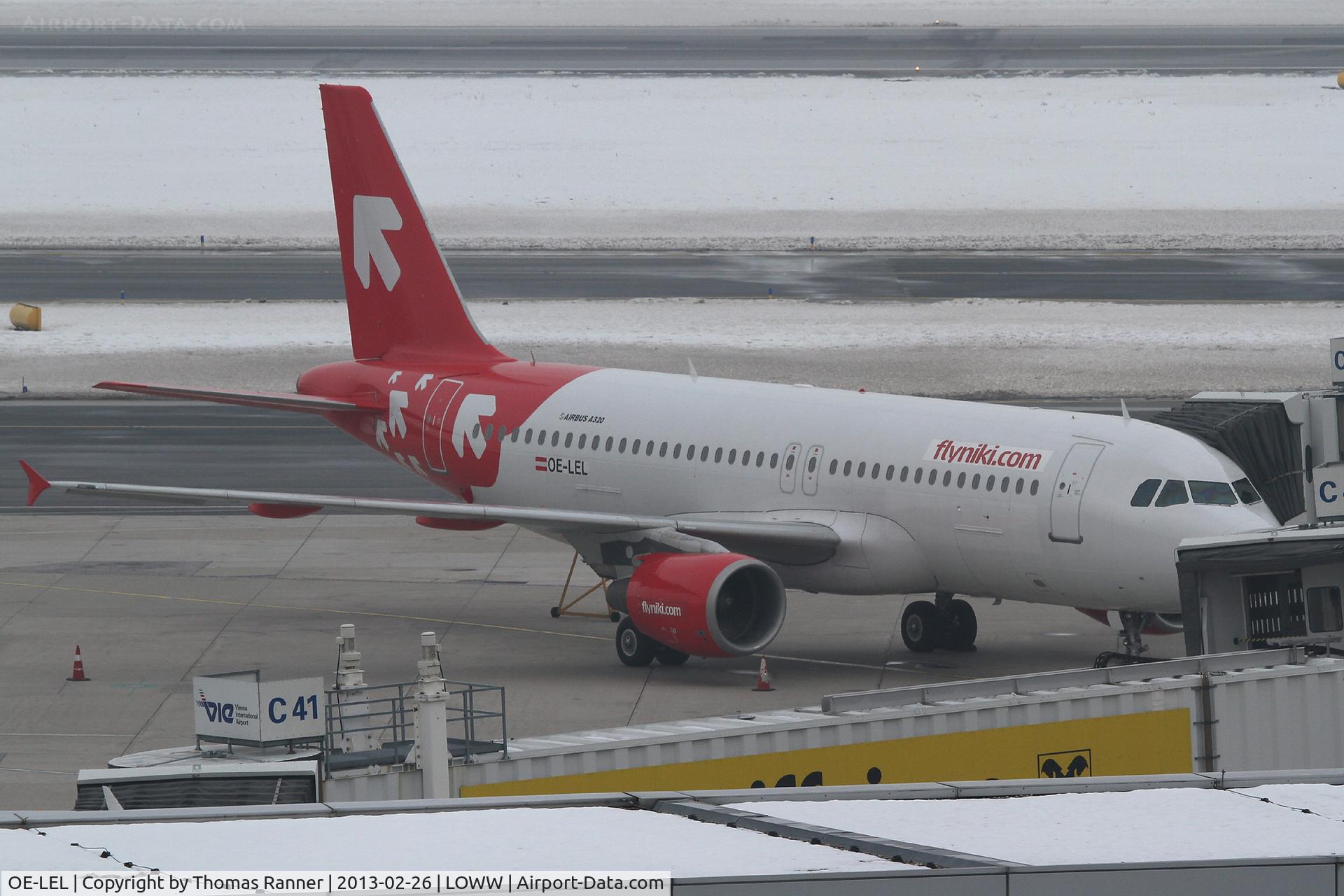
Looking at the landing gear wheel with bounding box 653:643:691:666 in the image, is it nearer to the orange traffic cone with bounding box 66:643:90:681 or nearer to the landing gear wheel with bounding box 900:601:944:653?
the landing gear wheel with bounding box 900:601:944:653

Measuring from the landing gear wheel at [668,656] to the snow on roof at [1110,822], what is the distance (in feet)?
56.1

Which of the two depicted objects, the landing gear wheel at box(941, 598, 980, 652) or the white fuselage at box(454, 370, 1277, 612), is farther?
the landing gear wheel at box(941, 598, 980, 652)

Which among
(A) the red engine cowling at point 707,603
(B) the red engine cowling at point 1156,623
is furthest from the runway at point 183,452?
(B) the red engine cowling at point 1156,623

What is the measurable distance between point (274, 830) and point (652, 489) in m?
21.5

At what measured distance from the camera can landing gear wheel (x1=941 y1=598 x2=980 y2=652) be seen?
3259 cm

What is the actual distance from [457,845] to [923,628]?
20620mm

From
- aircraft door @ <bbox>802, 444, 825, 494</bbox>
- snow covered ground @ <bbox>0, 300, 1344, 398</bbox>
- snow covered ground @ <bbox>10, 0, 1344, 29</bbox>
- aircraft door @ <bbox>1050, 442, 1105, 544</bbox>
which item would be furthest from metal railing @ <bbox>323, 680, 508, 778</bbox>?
snow covered ground @ <bbox>10, 0, 1344, 29</bbox>

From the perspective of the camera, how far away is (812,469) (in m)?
32.4

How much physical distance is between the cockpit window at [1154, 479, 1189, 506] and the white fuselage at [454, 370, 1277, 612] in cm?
9

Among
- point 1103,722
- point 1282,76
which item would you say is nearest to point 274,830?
point 1103,722

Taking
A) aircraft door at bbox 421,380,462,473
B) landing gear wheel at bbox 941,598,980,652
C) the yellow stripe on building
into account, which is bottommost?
the yellow stripe on building

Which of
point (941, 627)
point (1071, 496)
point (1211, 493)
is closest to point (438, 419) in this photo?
point (941, 627)

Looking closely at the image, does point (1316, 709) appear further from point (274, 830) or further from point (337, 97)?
point (337, 97)

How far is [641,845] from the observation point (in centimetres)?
1288
